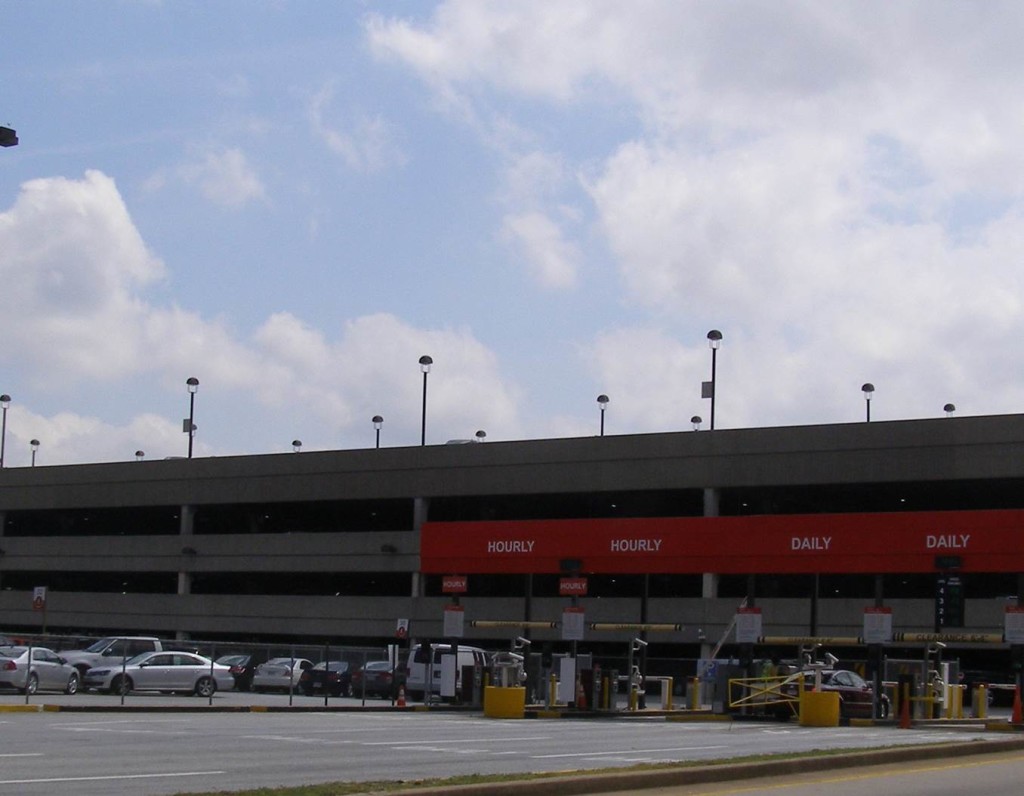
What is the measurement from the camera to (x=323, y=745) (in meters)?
23.8

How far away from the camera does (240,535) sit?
2864 inches

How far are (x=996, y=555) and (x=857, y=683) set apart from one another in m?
9.46

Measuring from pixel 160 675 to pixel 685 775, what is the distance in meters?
26.5

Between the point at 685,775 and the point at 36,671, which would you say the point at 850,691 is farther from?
the point at 685,775

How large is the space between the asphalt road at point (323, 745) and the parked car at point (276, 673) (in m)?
8.63

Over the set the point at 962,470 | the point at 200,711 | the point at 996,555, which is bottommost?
the point at 200,711

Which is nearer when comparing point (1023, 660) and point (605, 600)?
point (1023, 660)

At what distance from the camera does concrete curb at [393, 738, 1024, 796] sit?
14859 millimetres

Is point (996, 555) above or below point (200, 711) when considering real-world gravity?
above

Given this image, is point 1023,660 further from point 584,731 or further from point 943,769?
point 943,769

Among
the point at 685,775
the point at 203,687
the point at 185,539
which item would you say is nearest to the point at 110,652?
the point at 203,687

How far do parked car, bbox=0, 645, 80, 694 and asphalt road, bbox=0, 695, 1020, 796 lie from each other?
158 cm

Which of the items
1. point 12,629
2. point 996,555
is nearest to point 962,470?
point 996,555

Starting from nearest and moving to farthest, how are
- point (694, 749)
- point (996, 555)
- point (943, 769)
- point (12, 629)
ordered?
point (943, 769), point (694, 749), point (996, 555), point (12, 629)
